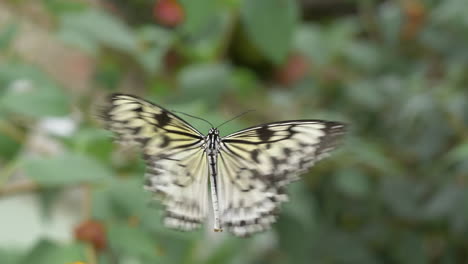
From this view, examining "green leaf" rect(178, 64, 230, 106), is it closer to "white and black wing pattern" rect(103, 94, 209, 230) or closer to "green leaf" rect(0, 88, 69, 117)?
"green leaf" rect(0, 88, 69, 117)

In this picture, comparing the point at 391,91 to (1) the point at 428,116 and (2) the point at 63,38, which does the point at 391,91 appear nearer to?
(1) the point at 428,116

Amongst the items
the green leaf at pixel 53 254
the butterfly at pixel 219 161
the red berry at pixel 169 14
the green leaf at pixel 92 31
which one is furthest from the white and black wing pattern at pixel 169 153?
the red berry at pixel 169 14

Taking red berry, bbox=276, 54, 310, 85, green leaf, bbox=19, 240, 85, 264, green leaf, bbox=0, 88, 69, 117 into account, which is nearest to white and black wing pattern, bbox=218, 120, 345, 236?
green leaf, bbox=19, 240, 85, 264

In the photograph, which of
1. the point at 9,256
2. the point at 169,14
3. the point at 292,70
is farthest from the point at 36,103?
the point at 292,70

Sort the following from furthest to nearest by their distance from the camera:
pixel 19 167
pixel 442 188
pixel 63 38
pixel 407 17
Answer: pixel 407 17, pixel 442 188, pixel 63 38, pixel 19 167

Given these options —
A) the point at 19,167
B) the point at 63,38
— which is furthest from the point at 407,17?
the point at 19,167

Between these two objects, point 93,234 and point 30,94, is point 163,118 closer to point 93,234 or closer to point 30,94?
point 93,234

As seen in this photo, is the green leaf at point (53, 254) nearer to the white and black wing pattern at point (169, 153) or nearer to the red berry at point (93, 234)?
the red berry at point (93, 234)
